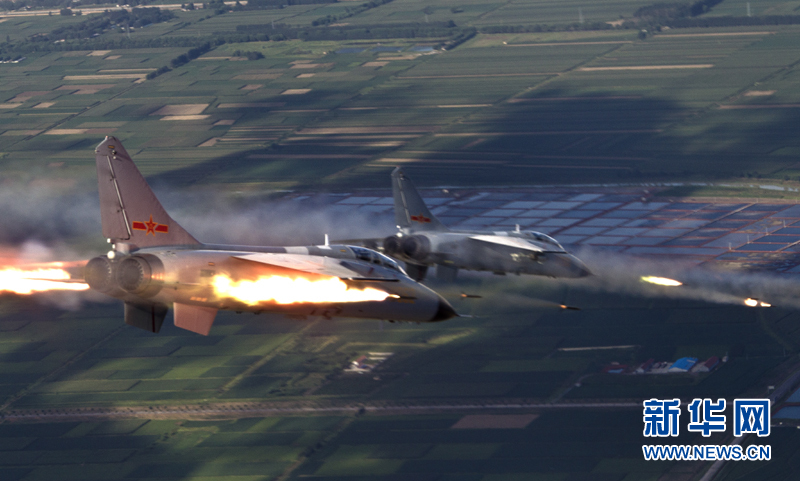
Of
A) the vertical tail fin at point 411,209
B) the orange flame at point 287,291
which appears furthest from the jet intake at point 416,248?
the orange flame at point 287,291

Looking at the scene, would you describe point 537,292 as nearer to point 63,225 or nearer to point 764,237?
point 764,237

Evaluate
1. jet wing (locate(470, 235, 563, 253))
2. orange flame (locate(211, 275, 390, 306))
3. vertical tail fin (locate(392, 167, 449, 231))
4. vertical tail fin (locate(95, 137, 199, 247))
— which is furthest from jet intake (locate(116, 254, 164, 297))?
vertical tail fin (locate(392, 167, 449, 231))

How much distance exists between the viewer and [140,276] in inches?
2047

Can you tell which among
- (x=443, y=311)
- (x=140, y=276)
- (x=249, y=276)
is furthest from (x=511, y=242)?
(x=140, y=276)

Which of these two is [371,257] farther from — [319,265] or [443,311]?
[443,311]

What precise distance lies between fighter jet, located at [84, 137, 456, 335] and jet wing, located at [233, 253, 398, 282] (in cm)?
5

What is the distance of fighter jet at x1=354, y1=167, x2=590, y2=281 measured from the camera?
8162 cm

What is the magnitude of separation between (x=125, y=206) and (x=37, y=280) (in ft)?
17.9

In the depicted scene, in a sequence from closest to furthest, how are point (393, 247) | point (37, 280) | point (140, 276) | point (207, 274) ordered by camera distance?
point (140, 276), point (37, 280), point (207, 274), point (393, 247)

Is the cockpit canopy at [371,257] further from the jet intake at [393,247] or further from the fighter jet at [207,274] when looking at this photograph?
the jet intake at [393,247]

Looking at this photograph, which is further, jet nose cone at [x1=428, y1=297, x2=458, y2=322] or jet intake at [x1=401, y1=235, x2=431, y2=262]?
jet intake at [x1=401, y1=235, x2=431, y2=262]

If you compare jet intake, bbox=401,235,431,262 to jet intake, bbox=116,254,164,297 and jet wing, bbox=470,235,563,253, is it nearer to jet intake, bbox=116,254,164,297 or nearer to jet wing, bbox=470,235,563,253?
jet wing, bbox=470,235,563,253

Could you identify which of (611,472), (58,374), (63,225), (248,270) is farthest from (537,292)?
(248,270)

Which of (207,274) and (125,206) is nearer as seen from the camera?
(207,274)
